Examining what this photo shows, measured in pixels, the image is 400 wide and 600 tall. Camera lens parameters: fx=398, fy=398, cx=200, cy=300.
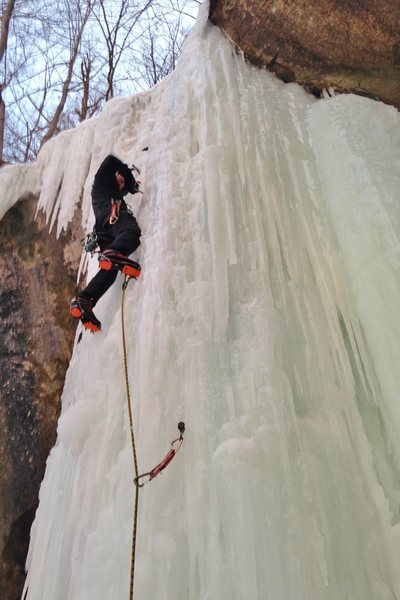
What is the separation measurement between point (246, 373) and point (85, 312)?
38.8 inches

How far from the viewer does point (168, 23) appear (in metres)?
7.15

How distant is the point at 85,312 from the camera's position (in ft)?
7.13

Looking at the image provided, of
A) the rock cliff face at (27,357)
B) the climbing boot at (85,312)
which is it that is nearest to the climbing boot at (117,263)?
the climbing boot at (85,312)

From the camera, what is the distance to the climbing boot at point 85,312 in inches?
85.1

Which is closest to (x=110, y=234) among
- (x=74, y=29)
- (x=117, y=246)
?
(x=117, y=246)

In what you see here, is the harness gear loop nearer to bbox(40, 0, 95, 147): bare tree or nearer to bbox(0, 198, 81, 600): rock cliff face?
bbox(0, 198, 81, 600): rock cliff face

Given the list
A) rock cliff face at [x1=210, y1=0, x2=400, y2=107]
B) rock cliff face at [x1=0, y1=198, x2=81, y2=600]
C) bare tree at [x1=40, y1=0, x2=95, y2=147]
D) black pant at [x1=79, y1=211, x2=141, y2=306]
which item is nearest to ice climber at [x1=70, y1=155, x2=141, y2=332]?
black pant at [x1=79, y1=211, x2=141, y2=306]

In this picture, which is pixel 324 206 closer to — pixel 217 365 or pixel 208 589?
pixel 217 365

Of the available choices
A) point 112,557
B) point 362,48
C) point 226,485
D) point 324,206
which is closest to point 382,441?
point 226,485

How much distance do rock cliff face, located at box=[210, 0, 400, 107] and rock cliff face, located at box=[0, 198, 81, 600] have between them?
2.06 meters

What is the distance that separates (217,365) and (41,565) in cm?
115

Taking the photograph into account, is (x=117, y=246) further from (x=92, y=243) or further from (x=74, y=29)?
(x=74, y=29)

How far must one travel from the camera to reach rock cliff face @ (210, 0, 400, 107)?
9.23ft

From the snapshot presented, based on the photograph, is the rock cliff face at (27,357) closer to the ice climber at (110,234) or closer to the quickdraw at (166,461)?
the ice climber at (110,234)
